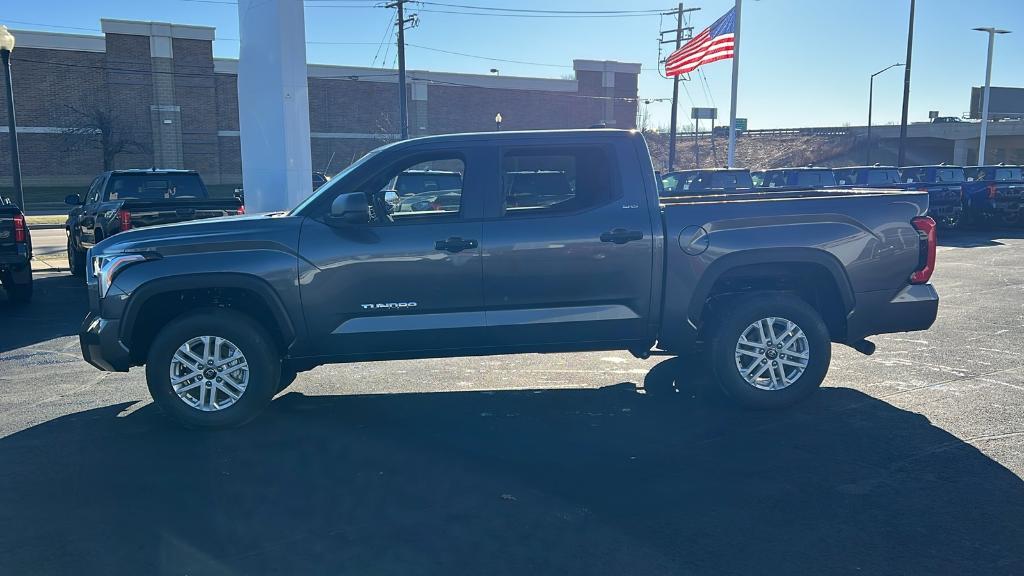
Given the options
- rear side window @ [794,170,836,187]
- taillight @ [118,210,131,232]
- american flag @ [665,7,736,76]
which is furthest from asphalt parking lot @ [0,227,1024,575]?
american flag @ [665,7,736,76]

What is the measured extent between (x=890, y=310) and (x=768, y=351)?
101 cm

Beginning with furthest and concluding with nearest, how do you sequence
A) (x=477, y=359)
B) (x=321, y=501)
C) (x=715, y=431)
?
(x=477, y=359)
(x=715, y=431)
(x=321, y=501)

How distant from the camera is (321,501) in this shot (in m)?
4.27

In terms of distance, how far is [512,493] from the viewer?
4.33 metres

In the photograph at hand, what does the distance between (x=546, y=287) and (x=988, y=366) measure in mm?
4394

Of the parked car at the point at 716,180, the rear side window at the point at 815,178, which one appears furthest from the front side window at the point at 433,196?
the rear side window at the point at 815,178

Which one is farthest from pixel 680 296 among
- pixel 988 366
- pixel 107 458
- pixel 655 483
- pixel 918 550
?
pixel 107 458

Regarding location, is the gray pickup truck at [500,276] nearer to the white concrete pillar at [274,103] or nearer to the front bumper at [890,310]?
the front bumper at [890,310]

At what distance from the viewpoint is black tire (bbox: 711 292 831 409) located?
230 inches

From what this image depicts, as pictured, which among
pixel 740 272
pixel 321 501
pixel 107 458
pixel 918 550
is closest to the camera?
pixel 918 550

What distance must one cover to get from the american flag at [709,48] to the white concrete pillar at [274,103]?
15.4m

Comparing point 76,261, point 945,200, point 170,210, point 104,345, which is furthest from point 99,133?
point 104,345

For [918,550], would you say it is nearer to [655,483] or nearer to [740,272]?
[655,483]

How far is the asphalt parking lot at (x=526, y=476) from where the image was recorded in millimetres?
3652
